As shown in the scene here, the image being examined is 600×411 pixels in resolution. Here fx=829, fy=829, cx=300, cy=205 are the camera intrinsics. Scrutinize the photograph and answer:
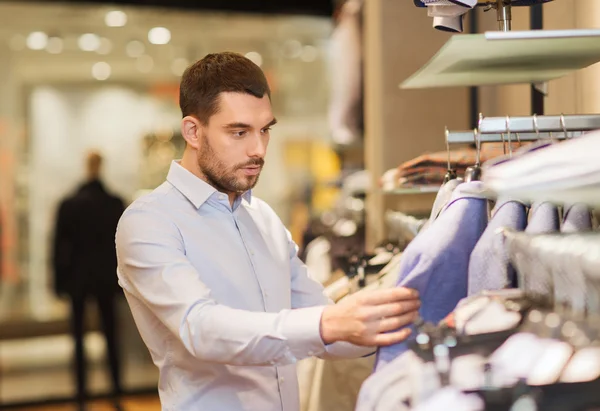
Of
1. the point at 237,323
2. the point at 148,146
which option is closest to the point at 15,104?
the point at 148,146

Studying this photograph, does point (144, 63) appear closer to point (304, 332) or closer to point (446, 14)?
point (446, 14)

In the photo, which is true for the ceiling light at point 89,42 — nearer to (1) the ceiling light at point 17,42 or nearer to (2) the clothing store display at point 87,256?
(1) the ceiling light at point 17,42

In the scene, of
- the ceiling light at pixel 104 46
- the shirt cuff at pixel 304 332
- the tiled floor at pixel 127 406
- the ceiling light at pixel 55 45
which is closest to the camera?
the shirt cuff at pixel 304 332

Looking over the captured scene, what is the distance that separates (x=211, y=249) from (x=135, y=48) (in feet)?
18.8

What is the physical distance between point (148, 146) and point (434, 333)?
20.9 feet

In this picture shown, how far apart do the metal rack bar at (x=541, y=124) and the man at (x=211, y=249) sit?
57cm

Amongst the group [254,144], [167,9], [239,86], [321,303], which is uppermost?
[167,9]

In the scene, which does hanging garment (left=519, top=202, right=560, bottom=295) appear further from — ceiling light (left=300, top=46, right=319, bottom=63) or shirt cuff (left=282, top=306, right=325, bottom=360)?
ceiling light (left=300, top=46, right=319, bottom=63)

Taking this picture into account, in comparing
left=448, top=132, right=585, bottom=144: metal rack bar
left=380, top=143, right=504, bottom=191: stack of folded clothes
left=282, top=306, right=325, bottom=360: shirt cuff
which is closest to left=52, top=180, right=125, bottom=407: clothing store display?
left=380, top=143, right=504, bottom=191: stack of folded clothes

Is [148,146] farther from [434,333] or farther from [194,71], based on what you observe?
[434,333]

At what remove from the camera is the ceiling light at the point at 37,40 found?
717 cm

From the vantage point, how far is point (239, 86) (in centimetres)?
202

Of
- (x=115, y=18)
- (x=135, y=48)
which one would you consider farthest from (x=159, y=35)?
(x=115, y=18)

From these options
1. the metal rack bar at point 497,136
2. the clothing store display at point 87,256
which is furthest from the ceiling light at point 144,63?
the metal rack bar at point 497,136
